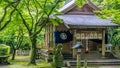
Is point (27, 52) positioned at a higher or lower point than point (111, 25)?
lower

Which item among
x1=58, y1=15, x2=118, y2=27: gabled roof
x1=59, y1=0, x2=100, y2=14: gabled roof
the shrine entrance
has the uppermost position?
x1=59, y1=0, x2=100, y2=14: gabled roof

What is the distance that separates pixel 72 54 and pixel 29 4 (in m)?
6.24

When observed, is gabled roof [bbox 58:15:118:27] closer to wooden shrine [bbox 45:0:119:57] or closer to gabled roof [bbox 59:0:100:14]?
wooden shrine [bbox 45:0:119:57]

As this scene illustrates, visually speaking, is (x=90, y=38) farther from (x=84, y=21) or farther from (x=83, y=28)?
(x=84, y=21)

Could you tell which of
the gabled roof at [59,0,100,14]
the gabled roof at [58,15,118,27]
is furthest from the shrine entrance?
the gabled roof at [59,0,100,14]

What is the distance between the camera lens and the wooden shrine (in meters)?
25.9

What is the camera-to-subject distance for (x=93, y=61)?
24422 millimetres

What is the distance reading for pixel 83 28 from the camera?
87.5 feet

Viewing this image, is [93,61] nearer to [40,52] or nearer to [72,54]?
[72,54]

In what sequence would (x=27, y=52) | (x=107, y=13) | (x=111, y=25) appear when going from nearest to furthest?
(x=107, y=13) < (x=111, y=25) < (x=27, y=52)

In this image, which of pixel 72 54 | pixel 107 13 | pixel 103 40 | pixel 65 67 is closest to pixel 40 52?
pixel 72 54

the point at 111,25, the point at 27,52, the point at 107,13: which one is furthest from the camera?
the point at 27,52

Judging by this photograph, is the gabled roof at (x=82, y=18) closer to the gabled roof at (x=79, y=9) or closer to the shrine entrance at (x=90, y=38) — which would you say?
the gabled roof at (x=79, y=9)

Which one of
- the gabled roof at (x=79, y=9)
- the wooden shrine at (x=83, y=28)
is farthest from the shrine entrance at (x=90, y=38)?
the gabled roof at (x=79, y=9)
